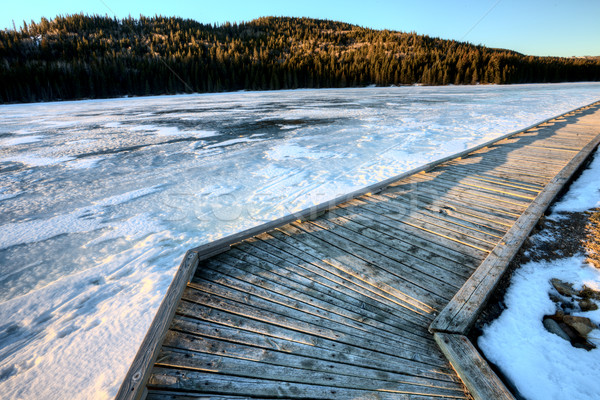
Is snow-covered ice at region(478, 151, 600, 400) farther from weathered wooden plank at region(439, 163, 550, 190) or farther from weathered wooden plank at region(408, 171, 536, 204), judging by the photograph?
weathered wooden plank at region(439, 163, 550, 190)

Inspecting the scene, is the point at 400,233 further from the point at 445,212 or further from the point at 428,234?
the point at 445,212

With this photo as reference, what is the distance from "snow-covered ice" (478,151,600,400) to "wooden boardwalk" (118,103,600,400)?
28cm

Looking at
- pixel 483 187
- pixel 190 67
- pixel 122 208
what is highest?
pixel 190 67

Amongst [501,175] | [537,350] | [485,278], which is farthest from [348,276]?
[501,175]

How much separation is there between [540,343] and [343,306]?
163 centimetres

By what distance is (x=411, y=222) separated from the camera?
155 inches

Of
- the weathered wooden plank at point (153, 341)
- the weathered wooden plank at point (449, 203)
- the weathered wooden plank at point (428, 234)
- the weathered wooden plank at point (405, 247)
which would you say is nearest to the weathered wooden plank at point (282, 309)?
the weathered wooden plank at point (153, 341)

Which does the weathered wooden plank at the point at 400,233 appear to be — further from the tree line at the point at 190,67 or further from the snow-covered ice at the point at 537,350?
the tree line at the point at 190,67

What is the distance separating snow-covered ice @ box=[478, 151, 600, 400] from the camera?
6.50 ft

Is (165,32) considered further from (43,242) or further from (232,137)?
(43,242)

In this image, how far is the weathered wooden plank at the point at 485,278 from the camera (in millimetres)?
2270

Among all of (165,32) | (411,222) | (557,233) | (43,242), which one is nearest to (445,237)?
(411,222)

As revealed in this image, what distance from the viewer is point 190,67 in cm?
5241

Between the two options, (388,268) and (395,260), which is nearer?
(388,268)
